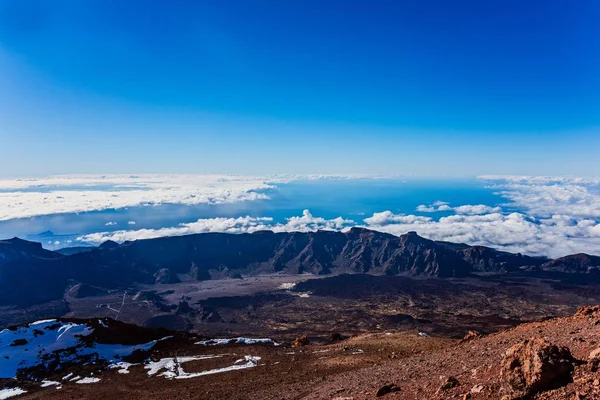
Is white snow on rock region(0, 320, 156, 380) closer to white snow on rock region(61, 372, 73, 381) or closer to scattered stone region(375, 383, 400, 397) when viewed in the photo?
white snow on rock region(61, 372, 73, 381)

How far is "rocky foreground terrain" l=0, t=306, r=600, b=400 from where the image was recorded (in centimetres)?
1355

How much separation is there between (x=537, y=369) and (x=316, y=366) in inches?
902

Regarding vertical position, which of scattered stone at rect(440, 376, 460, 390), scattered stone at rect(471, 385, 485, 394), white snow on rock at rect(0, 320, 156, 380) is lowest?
white snow on rock at rect(0, 320, 156, 380)

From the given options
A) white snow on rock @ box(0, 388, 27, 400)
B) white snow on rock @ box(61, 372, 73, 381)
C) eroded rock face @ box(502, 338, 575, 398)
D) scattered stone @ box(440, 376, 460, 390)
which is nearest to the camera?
eroded rock face @ box(502, 338, 575, 398)

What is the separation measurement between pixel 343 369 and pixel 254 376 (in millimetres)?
7580

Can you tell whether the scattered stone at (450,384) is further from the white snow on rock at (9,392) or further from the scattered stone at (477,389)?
the white snow on rock at (9,392)

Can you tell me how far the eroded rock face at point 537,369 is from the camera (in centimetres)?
1286

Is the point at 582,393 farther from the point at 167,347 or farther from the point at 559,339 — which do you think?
the point at 167,347

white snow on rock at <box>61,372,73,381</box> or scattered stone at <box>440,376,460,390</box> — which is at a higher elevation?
scattered stone at <box>440,376,460,390</box>

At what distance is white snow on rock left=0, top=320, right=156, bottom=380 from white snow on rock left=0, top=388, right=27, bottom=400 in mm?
4872

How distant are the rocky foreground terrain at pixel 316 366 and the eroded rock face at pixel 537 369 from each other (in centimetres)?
3

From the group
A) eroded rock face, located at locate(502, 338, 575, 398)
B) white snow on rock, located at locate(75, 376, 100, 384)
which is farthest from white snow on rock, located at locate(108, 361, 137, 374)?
eroded rock face, located at locate(502, 338, 575, 398)

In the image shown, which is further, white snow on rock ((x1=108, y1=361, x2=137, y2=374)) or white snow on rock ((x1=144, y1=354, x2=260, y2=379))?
white snow on rock ((x1=108, y1=361, x2=137, y2=374))

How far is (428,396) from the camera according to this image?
16141 mm
